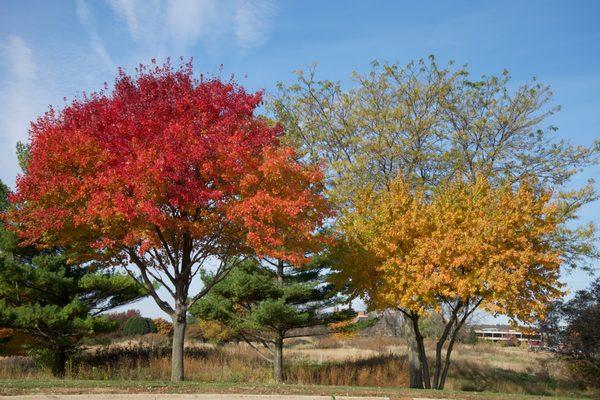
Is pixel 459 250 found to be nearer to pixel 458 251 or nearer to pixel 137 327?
pixel 458 251

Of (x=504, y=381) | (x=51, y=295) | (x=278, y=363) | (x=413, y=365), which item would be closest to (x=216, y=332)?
(x=278, y=363)

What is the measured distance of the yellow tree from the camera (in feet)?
48.9

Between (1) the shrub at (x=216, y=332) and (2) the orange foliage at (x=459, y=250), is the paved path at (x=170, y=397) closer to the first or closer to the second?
(2) the orange foliage at (x=459, y=250)

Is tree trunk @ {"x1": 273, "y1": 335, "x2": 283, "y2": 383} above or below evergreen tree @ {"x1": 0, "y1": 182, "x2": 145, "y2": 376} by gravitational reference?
below

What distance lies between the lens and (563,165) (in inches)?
903

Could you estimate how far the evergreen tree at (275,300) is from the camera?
21875mm

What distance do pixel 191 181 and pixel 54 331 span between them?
10416 millimetres

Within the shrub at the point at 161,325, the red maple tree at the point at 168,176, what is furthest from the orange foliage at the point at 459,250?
the shrub at the point at 161,325

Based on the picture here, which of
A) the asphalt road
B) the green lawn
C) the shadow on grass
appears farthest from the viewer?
the shadow on grass

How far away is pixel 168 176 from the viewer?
13.9 m

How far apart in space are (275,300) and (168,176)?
9934 millimetres

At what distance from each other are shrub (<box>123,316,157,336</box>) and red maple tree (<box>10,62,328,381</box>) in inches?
1244

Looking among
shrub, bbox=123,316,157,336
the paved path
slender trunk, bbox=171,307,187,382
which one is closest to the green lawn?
the paved path

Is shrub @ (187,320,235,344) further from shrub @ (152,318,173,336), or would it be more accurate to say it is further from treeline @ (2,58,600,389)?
shrub @ (152,318,173,336)
